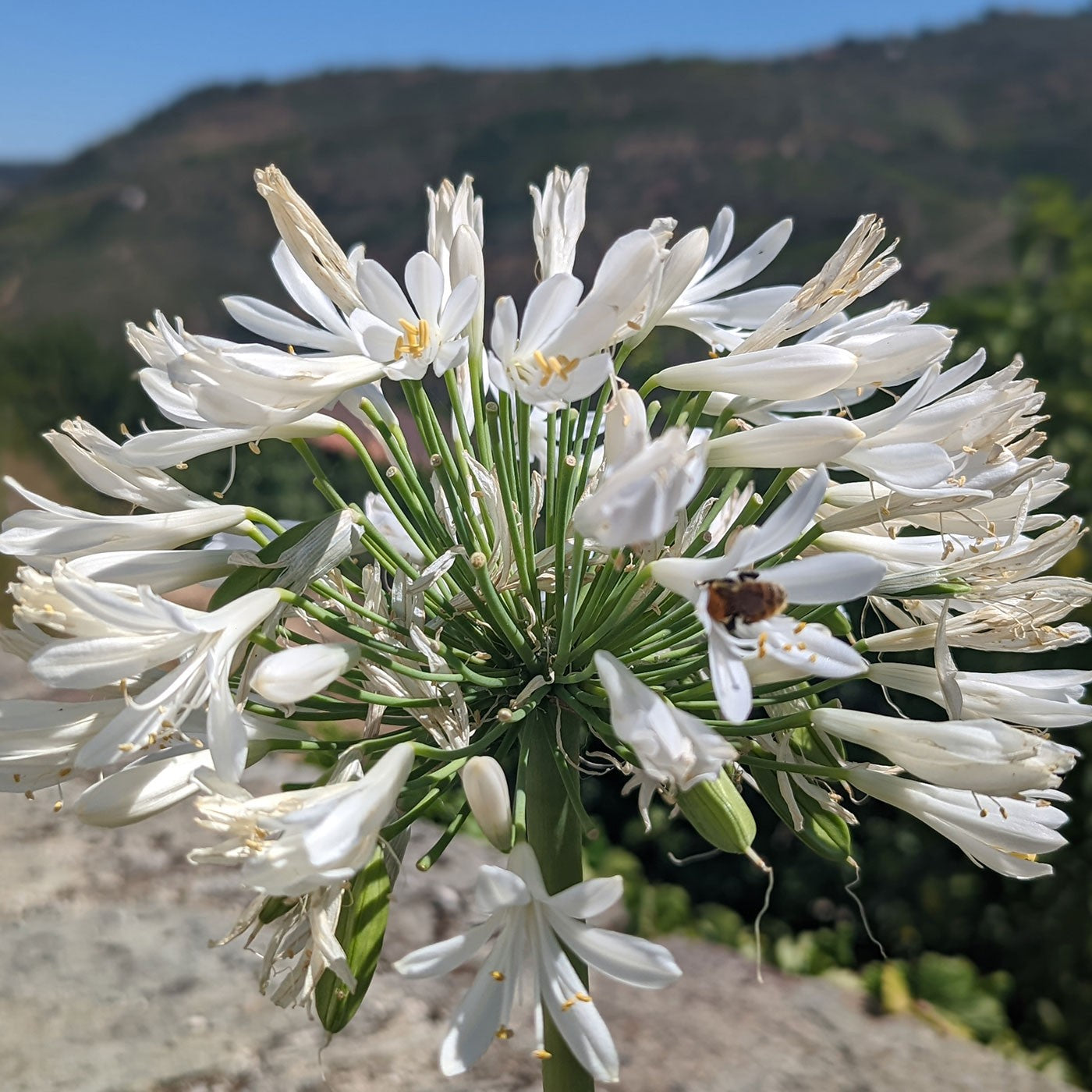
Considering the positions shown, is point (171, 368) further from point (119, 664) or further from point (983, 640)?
point (983, 640)

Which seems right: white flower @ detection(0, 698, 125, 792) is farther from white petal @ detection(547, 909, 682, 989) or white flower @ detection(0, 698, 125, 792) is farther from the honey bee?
the honey bee

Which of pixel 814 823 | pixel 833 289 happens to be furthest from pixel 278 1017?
pixel 833 289

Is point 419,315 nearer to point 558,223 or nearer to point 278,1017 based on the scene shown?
point 558,223

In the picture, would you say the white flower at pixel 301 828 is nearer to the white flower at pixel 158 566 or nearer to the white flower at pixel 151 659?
the white flower at pixel 151 659

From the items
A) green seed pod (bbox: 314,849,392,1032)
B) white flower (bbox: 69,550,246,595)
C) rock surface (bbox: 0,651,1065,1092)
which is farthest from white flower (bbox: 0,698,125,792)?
rock surface (bbox: 0,651,1065,1092)

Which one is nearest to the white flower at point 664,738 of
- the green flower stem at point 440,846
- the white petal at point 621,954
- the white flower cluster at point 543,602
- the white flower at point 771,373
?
the white flower cluster at point 543,602

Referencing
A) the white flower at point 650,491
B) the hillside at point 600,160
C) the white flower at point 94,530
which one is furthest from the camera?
the hillside at point 600,160
